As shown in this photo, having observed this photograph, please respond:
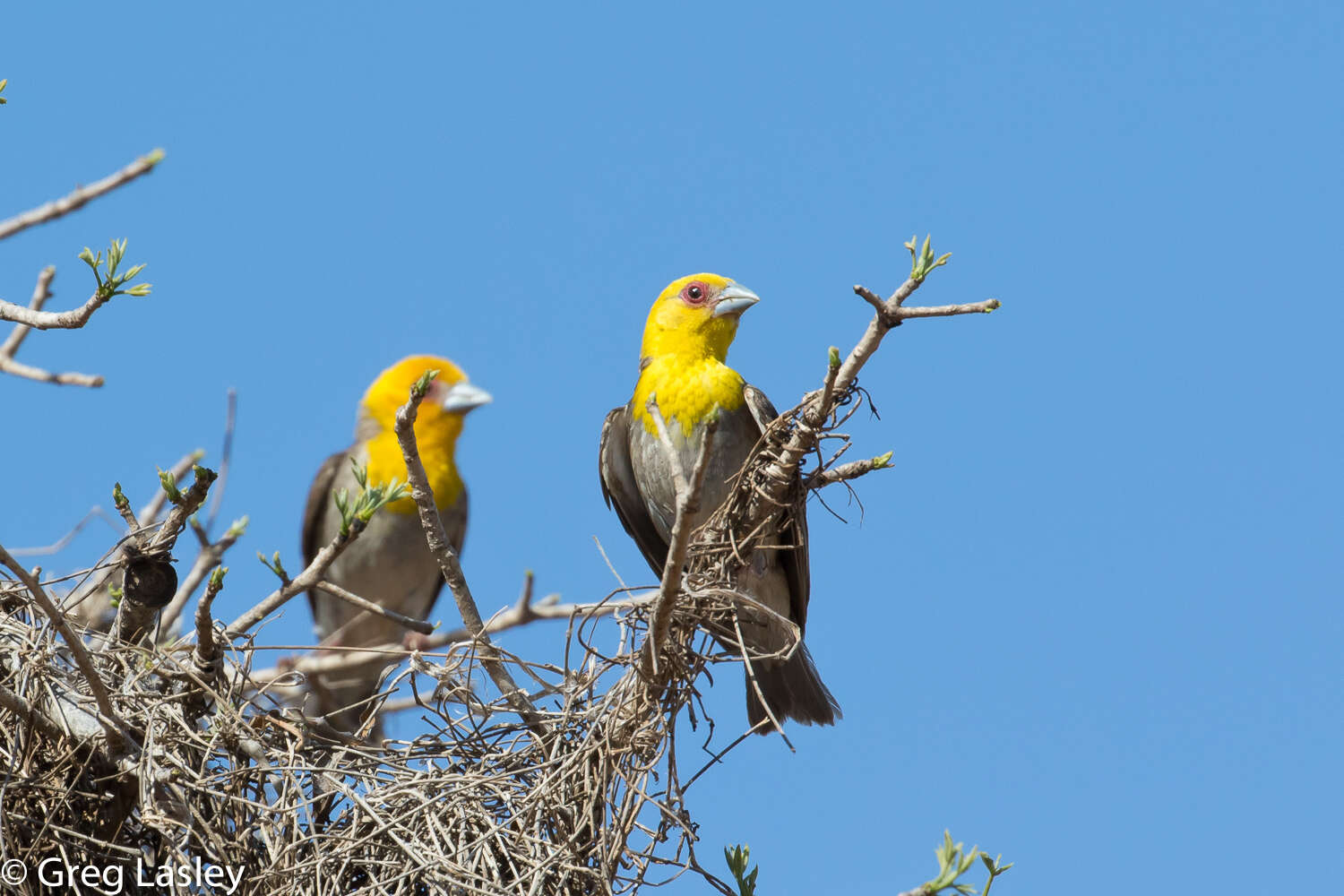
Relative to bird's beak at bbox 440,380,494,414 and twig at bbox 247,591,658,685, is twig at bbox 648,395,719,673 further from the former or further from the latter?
bird's beak at bbox 440,380,494,414

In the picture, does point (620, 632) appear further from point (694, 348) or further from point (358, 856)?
point (694, 348)

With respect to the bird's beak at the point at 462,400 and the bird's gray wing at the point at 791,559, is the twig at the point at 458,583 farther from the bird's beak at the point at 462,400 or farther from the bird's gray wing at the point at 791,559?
the bird's beak at the point at 462,400

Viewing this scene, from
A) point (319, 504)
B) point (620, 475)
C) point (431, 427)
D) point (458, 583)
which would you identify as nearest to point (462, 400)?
point (431, 427)

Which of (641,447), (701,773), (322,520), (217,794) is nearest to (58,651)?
(217,794)

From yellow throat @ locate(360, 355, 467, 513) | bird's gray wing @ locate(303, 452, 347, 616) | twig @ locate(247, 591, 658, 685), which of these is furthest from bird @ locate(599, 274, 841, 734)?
bird's gray wing @ locate(303, 452, 347, 616)

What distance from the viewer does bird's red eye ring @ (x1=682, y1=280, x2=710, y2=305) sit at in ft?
17.5

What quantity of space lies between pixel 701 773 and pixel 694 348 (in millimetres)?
2002

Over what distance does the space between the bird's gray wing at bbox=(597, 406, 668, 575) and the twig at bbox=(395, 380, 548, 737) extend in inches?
59.9

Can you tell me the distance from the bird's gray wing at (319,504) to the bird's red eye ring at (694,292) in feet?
9.36

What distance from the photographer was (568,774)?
356 centimetres

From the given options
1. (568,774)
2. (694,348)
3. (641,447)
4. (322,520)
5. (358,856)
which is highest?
(322,520)

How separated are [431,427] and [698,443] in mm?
2904

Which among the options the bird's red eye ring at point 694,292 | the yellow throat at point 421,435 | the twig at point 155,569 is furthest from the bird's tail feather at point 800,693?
the yellow throat at point 421,435

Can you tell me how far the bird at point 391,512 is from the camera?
7410mm
